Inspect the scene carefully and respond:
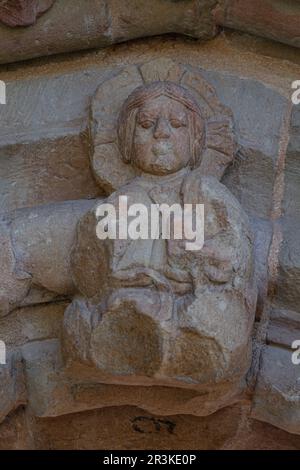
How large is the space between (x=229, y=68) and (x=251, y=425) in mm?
784

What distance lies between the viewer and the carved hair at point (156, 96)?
1.88m

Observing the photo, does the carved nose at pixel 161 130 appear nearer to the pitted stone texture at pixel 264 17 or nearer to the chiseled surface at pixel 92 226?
the chiseled surface at pixel 92 226

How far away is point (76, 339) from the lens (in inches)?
71.1

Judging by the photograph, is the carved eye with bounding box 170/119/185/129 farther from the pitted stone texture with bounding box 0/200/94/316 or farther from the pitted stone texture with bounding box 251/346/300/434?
the pitted stone texture with bounding box 251/346/300/434

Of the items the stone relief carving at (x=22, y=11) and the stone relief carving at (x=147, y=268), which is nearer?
the stone relief carving at (x=147, y=268)

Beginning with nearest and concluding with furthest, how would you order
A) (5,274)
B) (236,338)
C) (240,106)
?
1. (236,338)
2. (5,274)
3. (240,106)

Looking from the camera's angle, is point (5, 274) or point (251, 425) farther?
point (251, 425)

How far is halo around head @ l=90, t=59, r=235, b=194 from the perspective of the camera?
6.23 ft

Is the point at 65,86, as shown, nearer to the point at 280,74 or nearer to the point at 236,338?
the point at 280,74

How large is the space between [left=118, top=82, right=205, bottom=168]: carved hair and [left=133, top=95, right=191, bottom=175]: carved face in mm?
10

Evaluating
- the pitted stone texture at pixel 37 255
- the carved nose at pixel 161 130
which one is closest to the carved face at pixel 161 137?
the carved nose at pixel 161 130

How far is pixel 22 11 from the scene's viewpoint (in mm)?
1985

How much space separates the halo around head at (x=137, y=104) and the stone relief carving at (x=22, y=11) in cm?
20
